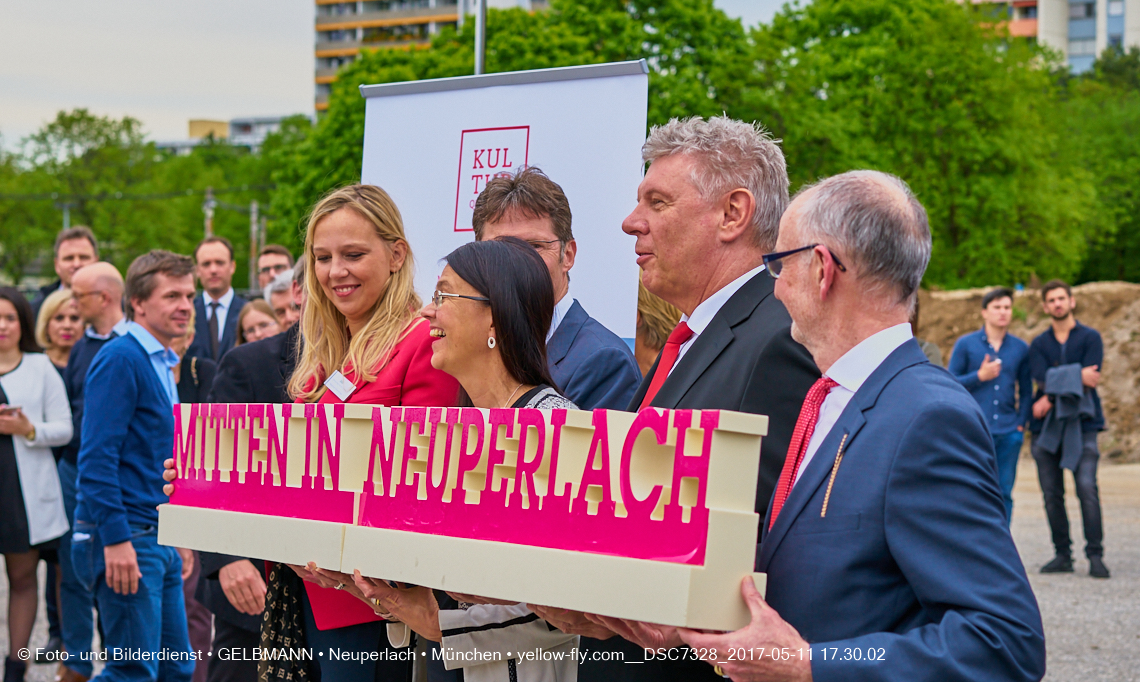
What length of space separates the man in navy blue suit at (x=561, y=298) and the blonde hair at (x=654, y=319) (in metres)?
1.46

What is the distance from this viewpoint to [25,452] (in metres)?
5.95

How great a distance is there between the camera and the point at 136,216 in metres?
54.8

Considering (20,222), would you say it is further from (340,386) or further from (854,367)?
(854,367)

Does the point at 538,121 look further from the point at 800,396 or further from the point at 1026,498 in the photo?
the point at 1026,498

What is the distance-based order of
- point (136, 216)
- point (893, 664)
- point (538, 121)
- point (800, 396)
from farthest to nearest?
point (136, 216)
point (538, 121)
point (800, 396)
point (893, 664)

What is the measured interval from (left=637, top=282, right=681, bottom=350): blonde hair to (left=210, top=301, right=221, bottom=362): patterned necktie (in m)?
3.30

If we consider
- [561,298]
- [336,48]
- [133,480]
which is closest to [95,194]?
[336,48]

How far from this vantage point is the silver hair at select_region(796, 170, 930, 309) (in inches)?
75.1

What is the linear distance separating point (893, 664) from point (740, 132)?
144 cm

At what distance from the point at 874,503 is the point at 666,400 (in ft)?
2.30

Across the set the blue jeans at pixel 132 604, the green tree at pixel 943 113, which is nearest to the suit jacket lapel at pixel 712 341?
the blue jeans at pixel 132 604

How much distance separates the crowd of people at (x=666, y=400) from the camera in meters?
1.75

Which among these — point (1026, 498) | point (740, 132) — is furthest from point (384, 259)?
point (1026, 498)

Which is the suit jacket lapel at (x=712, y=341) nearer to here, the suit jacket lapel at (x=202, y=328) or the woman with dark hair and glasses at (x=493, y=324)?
the woman with dark hair and glasses at (x=493, y=324)
